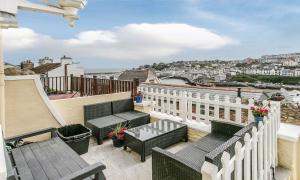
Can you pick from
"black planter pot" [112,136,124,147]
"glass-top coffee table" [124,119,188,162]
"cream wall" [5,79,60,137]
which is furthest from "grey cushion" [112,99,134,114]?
"cream wall" [5,79,60,137]

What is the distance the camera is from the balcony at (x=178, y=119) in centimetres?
208

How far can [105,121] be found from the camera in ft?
13.5

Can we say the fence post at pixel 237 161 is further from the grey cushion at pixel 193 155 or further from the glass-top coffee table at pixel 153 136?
the glass-top coffee table at pixel 153 136

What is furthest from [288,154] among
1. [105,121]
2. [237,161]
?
[105,121]

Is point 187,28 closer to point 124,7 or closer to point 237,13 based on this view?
point 237,13

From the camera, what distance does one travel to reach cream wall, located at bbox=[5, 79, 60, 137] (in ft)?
11.0

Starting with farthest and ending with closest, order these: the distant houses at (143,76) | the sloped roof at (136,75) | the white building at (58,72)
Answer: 1. the sloped roof at (136,75)
2. the distant houses at (143,76)
3. the white building at (58,72)

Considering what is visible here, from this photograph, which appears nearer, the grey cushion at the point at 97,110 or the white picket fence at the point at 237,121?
the white picket fence at the point at 237,121

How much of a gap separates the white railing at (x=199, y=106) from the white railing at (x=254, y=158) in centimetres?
77

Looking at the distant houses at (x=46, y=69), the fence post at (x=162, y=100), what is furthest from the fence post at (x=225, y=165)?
the distant houses at (x=46, y=69)

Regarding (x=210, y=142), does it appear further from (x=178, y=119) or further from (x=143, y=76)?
(x=143, y=76)

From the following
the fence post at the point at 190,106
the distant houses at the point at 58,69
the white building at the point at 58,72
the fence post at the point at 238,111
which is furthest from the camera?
the distant houses at the point at 58,69

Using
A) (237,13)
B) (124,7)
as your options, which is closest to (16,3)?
(124,7)

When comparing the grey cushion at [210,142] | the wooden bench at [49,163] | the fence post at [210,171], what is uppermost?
the fence post at [210,171]
